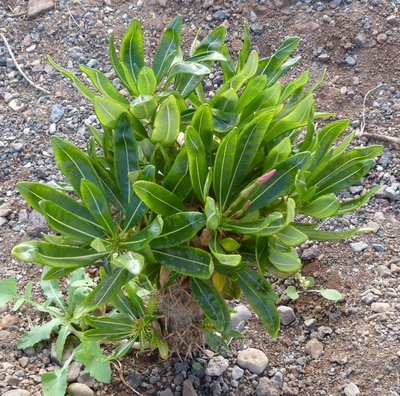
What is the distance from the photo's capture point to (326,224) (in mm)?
2898

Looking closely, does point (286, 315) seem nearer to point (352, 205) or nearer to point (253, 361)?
point (253, 361)

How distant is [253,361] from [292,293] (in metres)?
0.32

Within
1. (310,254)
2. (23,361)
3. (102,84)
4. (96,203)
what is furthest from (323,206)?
(23,361)

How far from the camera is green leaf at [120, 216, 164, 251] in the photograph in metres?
1.60

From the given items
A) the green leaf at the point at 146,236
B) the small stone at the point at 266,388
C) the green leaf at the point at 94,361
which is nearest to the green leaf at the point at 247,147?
the green leaf at the point at 146,236

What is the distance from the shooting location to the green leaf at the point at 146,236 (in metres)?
1.60

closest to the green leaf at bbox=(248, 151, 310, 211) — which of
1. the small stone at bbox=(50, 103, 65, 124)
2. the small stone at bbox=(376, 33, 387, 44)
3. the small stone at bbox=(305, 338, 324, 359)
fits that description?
the small stone at bbox=(305, 338, 324, 359)

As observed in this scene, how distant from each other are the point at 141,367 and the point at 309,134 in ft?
3.70

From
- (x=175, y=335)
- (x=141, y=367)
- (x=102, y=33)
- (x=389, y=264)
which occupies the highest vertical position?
(x=102, y=33)

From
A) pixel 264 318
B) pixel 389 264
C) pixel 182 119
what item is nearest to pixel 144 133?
pixel 182 119

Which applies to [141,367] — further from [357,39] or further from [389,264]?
[357,39]

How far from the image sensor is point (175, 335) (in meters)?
2.25

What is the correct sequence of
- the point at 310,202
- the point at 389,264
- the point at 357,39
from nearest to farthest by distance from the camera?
the point at 310,202 → the point at 389,264 → the point at 357,39

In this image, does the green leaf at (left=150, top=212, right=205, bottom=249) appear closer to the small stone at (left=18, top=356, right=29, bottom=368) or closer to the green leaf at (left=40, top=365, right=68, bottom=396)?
the green leaf at (left=40, top=365, right=68, bottom=396)
